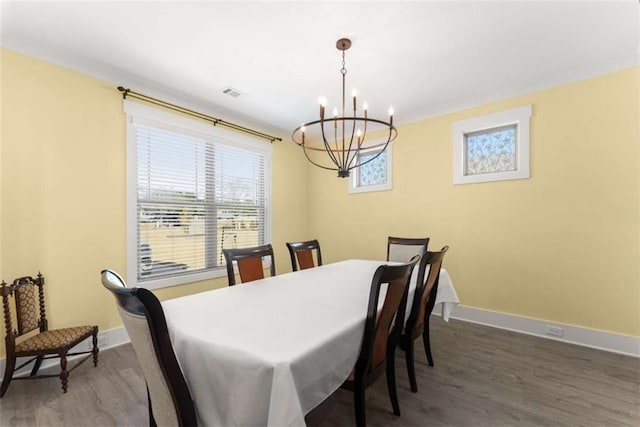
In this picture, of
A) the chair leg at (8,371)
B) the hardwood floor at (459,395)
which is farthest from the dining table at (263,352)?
the chair leg at (8,371)

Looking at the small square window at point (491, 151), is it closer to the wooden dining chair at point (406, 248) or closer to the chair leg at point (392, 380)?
the wooden dining chair at point (406, 248)

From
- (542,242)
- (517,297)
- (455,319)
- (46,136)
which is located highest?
(46,136)

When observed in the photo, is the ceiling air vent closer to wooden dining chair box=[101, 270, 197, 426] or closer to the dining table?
the dining table

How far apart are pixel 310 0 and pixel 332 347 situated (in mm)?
2012

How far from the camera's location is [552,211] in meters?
2.89

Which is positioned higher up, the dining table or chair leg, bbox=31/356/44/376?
the dining table

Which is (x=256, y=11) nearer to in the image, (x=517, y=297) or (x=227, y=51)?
(x=227, y=51)

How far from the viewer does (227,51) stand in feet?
7.75

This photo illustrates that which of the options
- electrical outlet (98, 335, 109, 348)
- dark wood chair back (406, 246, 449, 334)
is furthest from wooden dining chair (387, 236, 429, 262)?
electrical outlet (98, 335, 109, 348)

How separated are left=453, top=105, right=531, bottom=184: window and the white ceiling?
0.28 m

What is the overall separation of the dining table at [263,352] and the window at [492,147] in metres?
2.48

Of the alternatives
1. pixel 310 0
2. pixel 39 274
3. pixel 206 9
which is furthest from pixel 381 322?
pixel 39 274

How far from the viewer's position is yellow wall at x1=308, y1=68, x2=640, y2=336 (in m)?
2.56

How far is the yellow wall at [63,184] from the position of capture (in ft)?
7.14
